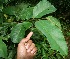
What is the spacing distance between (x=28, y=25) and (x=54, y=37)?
0.20m

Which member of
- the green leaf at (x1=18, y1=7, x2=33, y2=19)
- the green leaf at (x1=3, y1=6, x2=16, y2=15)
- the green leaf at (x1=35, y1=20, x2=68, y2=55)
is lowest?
the green leaf at (x1=35, y1=20, x2=68, y2=55)

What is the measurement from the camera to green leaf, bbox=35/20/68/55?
102 centimetres

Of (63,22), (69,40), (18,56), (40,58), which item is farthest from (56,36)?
(63,22)

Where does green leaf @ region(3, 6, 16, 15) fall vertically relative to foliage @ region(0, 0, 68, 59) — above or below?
above

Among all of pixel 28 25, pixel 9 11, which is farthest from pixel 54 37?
pixel 9 11

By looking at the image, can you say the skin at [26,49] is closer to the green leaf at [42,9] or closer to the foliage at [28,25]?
the foliage at [28,25]

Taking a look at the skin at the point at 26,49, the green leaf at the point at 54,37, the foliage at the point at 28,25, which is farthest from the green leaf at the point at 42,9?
the skin at the point at 26,49

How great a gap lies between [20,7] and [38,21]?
295mm

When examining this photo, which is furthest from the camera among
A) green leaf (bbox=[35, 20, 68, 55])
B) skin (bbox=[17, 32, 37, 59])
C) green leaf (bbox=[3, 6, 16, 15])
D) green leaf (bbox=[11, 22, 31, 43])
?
skin (bbox=[17, 32, 37, 59])

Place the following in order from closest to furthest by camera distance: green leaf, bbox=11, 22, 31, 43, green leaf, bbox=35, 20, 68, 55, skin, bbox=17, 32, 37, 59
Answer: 1. green leaf, bbox=35, 20, 68, 55
2. green leaf, bbox=11, 22, 31, 43
3. skin, bbox=17, 32, 37, 59

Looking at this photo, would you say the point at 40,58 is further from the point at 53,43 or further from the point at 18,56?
the point at 53,43

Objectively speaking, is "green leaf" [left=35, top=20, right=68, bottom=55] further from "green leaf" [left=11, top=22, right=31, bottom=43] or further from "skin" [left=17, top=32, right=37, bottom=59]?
"skin" [left=17, top=32, right=37, bottom=59]

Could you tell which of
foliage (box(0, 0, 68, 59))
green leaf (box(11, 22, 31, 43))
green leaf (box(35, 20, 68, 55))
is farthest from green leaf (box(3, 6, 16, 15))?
green leaf (box(35, 20, 68, 55))

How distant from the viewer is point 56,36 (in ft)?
3.48
